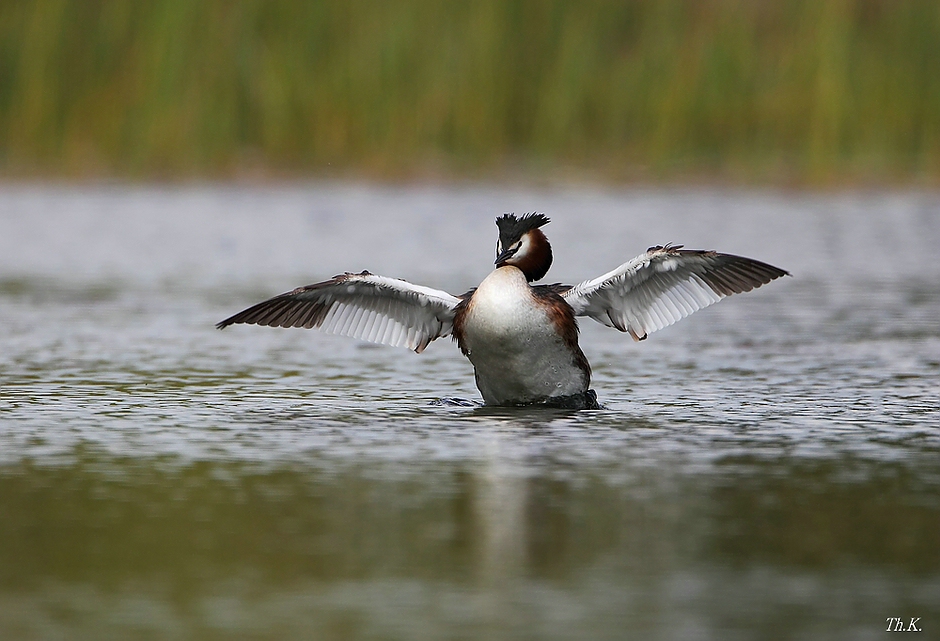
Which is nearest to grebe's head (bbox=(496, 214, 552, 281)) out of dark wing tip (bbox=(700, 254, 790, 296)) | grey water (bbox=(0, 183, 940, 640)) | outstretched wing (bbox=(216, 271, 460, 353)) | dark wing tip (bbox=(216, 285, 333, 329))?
outstretched wing (bbox=(216, 271, 460, 353))

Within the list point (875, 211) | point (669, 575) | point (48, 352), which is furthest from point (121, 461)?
point (875, 211)

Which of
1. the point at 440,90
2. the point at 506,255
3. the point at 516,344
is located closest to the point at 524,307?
the point at 516,344

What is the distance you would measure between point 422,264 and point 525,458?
917cm

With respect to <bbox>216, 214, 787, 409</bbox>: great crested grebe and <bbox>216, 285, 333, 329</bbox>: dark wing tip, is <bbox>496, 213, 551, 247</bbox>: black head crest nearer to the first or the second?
<bbox>216, 214, 787, 409</bbox>: great crested grebe

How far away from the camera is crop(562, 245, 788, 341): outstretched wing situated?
31.5 feet

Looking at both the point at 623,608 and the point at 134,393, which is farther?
the point at 134,393

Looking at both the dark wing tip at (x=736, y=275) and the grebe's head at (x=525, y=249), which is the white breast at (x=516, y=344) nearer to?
the grebe's head at (x=525, y=249)

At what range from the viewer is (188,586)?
16.9 ft

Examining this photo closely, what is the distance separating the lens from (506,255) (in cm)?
962

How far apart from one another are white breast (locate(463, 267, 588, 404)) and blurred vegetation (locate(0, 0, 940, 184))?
1293cm

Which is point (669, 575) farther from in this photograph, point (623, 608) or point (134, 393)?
point (134, 393)

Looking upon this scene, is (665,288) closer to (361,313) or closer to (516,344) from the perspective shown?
(516,344)

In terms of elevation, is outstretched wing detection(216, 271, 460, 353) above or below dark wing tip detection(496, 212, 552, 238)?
below

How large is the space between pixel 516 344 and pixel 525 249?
79 centimetres
